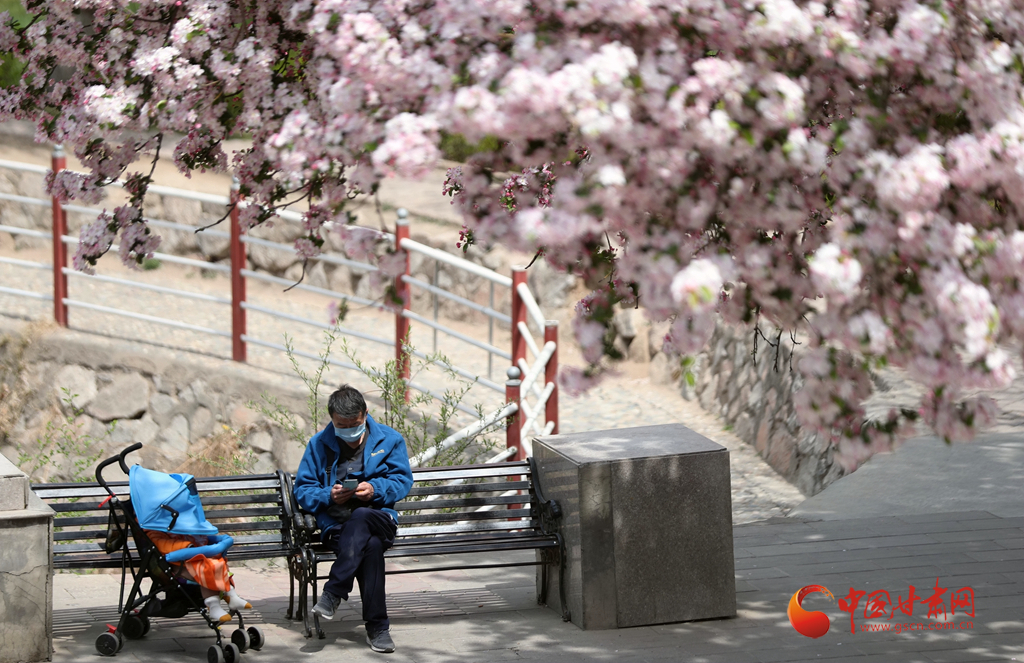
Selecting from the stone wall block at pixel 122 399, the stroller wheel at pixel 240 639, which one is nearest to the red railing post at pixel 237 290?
the stone wall block at pixel 122 399

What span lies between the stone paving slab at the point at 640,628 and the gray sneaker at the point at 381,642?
55mm

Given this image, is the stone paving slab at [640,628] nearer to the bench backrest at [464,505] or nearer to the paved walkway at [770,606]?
the paved walkway at [770,606]

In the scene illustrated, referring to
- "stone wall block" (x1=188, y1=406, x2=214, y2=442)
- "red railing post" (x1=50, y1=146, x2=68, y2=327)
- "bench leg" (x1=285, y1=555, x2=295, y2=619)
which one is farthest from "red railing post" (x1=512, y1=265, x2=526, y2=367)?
"red railing post" (x1=50, y1=146, x2=68, y2=327)

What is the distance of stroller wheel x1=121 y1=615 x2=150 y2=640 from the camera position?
18.1 feet

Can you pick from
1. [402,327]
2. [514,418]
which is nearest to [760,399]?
[514,418]

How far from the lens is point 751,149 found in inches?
129

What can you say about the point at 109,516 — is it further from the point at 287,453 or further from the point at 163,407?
the point at 163,407

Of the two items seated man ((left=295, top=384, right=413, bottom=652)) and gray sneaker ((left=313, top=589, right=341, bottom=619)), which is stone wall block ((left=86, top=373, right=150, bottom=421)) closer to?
seated man ((left=295, top=384, right=413, bottom=652))

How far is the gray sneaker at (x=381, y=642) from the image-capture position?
5.50m

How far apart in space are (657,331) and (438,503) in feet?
18.3

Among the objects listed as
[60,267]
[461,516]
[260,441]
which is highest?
[60,267]

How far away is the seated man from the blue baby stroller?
1.56 feet

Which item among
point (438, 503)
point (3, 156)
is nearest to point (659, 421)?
point (438, 503)

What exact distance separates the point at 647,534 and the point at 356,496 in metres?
1.34
